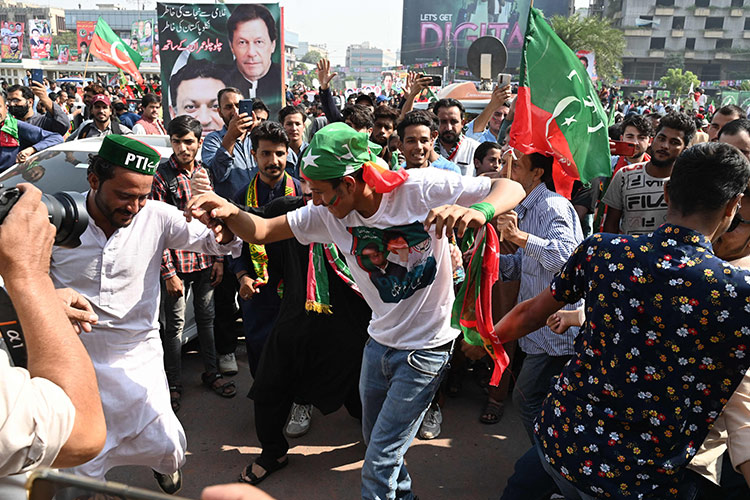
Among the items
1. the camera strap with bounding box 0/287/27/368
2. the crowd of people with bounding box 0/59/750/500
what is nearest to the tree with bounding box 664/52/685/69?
the crowd of people with bounding box 0/59/750/500

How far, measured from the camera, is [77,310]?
Result: 2150 mm

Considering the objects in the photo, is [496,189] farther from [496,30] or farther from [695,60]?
[695,60]

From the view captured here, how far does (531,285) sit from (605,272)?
1.37m

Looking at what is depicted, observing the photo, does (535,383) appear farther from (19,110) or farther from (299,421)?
(19,110)

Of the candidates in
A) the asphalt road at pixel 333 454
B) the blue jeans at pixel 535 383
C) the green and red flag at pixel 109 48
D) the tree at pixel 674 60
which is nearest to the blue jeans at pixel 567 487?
the blue jeans at pixel 535 383

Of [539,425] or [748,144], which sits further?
[748,144]

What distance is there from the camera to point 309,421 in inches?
161

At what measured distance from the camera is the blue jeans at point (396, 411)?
104 inches

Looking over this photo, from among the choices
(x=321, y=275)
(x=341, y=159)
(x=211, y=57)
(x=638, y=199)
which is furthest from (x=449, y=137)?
(x=211, y=57)

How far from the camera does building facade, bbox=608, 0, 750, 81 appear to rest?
81188mm

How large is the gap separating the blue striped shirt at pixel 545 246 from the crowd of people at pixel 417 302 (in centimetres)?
1

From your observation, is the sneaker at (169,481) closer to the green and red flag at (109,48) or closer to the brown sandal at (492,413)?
the brown sandal at (492,413)

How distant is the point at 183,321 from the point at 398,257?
2.32 m

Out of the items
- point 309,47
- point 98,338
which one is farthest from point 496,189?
point 309,47
